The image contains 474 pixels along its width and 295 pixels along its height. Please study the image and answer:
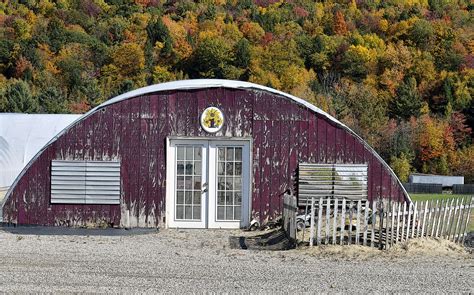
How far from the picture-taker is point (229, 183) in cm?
1925

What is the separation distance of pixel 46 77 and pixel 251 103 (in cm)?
6430

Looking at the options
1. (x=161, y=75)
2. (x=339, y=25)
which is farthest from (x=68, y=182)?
(x=339, y=25)

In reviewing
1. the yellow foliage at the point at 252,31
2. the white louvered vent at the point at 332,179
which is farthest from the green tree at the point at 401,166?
the yellow foliage at the point at 252,31

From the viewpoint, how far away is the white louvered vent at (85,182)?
19.0 metres

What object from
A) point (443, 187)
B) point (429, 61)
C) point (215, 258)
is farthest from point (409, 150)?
point (215, 258)

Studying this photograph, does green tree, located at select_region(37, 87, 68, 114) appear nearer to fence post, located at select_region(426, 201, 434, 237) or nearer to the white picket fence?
the white picket fence

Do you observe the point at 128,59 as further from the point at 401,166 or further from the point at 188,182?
the point at 188,182

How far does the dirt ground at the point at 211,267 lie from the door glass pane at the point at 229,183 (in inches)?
81.8

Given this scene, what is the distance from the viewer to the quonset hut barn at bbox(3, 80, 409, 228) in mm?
19047

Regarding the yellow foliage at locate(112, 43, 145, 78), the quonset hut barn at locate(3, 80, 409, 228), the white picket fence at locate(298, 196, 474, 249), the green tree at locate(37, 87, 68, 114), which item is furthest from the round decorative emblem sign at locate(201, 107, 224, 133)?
the yellow foliage at locate(112, 43, 145, 78)

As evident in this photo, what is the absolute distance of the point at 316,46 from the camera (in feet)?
300

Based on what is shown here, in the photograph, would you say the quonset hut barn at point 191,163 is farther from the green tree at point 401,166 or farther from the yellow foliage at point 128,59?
the yellow foliage at point 128,59

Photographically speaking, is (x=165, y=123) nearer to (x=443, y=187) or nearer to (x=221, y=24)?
(x=443, y=187)

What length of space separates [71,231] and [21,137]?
17.7m
